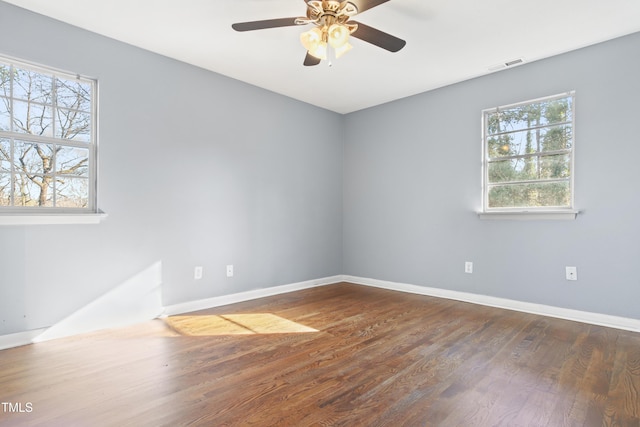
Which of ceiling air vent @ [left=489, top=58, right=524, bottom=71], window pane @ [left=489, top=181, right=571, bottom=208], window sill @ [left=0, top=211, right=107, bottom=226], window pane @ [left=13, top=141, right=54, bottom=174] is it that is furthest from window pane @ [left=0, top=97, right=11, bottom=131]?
window pane @ [left=489, top=181, right=571, bottom=208]

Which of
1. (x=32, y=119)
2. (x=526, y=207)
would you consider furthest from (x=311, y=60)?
(x=526, y=207)

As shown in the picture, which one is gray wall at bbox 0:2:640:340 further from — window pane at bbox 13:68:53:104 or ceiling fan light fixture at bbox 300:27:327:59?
ceiling fan light fixture at bbox 300:27:327:59

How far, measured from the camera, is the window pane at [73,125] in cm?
271

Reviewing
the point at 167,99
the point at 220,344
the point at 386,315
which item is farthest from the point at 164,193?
the point at 386,315

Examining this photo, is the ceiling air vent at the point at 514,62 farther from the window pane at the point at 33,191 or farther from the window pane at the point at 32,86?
the window pane at the point at 33,191

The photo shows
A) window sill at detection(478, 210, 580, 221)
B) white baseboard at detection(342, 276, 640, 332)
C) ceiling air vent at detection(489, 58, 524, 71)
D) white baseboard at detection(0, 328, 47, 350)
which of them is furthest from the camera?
ceiling air vent at detection(489, 58, 524, 71)

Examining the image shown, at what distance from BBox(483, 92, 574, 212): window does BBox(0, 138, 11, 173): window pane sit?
433 centimetres

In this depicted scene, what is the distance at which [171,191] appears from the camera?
325 cm

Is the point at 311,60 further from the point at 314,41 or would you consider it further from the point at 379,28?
the point at 379,28

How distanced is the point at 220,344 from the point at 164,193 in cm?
157

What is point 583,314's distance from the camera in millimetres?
2982

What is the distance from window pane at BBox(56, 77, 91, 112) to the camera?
8.91 feet

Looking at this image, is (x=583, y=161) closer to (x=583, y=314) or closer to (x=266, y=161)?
(x=583, y=314)

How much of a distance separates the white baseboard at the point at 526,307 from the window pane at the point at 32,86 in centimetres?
404
